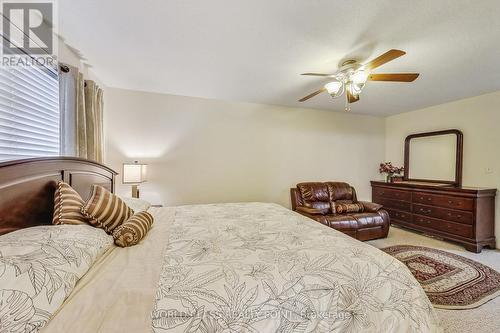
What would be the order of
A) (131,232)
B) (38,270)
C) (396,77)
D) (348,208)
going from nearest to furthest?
(38,270) < (131,232) < (396,77) < (348,208)

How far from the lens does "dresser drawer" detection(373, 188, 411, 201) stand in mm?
3982

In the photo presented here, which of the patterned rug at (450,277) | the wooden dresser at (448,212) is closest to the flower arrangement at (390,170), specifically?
the wooden dresser at (448,212)

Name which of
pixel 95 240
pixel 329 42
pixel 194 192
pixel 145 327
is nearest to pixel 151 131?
pixel 194 192

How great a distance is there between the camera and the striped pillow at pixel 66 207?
4.17 ft

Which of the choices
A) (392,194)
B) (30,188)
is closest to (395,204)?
(392,194)

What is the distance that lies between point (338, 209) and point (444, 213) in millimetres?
1666

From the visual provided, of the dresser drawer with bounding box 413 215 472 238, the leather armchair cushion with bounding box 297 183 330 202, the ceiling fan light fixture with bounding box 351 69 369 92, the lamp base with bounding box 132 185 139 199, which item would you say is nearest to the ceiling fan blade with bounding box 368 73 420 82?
the ceiling fan light fixture with bounding box 351 69 369 92

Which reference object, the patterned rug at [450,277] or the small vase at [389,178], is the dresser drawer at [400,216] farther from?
the patterned rug at [450,277]

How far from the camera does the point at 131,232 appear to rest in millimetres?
1374

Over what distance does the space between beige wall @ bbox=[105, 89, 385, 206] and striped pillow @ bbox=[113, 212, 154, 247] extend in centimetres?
202

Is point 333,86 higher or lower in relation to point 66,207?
higher

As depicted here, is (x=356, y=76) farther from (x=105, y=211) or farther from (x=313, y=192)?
(x=105, y=211)

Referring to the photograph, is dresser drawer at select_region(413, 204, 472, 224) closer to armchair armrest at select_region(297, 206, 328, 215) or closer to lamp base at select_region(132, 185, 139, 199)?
armchair armrest at select_region(297, 206, 328, 215)

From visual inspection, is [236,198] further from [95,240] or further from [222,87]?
[95,240]
